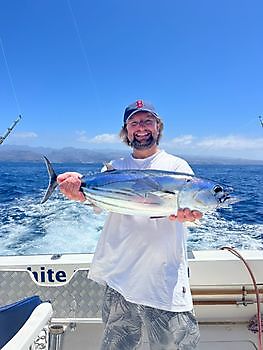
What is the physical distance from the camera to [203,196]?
1.18 m

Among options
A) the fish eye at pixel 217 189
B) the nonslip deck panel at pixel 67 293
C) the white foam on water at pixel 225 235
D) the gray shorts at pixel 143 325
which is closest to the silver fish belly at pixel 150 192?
the fish eye at pixel 217 189

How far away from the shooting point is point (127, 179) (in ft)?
4.29

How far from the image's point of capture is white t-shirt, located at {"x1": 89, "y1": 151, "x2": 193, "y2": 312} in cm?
130

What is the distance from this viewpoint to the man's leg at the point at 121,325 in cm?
134

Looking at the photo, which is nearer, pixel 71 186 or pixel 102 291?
pixel 71 186

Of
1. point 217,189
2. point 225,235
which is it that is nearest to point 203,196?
point 217,189

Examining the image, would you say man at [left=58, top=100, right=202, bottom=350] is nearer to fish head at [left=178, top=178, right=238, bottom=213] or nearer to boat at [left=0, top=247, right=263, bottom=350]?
fish head at [left=178, top=178, right=238, bottom=213]

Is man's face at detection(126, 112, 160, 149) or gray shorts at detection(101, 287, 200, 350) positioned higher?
man's face at detection(126, 112, 160, 149)

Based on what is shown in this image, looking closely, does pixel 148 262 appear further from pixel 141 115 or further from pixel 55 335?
pixel 55 335

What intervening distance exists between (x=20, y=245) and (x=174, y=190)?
310 cm

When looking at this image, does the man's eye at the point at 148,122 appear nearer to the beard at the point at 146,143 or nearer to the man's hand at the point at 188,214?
the beard at the point at 146,143

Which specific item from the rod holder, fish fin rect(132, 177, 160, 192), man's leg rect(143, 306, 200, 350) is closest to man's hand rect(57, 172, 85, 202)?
fish fin rect(132, 177, 160, 192)

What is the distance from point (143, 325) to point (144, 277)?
23 cm

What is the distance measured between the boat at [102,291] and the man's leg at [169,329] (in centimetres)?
63
